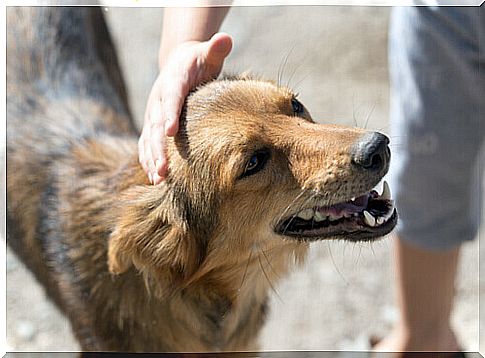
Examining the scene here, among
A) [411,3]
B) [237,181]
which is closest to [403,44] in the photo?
[411,3]

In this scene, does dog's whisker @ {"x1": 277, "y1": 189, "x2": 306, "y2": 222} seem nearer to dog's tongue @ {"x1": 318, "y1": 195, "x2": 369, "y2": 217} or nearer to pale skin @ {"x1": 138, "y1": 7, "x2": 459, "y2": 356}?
dog's tongue @ {"x1": 318, "y1": 195, "x2": 369, "y2": 217}

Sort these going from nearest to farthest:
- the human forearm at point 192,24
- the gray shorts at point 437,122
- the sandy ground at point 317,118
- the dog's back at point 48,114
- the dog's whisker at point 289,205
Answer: the dog's whisker at point 289,205 < the human forearm at point 192,24 < the gray shorts at point 437,122 < the dog's back at point 48,114 < the sandy ground at point 317,118

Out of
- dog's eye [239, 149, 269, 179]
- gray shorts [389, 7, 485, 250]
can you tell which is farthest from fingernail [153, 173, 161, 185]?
gray shorts [389, 7, 485, 250]

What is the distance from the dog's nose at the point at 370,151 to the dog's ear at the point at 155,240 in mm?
547

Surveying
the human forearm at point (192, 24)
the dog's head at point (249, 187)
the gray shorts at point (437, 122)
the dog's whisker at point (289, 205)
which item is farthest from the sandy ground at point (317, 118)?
the dog's whisker at point (289, 205)

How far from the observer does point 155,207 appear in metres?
2.17

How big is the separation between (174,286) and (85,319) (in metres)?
0.42

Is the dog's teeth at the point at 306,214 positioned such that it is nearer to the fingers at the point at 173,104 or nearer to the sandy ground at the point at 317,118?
the fingers at the point at 173,104

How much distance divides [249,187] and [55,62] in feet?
3.71

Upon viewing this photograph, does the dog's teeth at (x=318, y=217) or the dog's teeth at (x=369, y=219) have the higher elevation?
the dog's teeth at (x=369, y=219)

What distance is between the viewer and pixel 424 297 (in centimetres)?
279

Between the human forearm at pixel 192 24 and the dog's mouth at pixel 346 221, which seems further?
the human forearm at pixel 192 24

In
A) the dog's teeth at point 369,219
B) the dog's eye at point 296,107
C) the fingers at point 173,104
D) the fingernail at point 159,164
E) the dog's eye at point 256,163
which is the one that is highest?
the fingers at point 173,104

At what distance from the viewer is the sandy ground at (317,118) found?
2.99 metres
